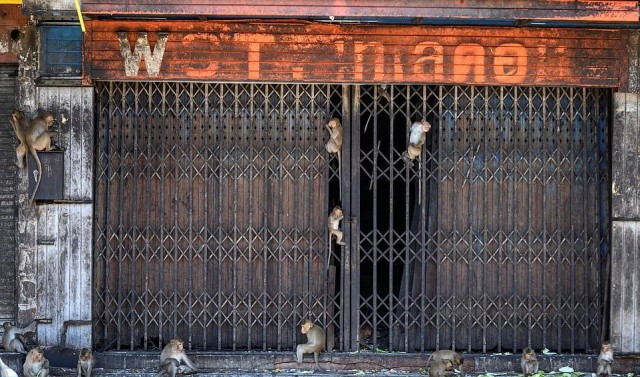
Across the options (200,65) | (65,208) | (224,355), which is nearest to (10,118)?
(65,208)

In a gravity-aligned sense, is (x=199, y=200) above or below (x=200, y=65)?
below

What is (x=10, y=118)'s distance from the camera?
10.0 meters

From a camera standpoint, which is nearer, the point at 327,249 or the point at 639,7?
the point at 639,7

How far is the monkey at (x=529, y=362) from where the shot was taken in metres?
9.46

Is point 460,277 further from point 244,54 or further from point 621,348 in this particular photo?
point 244,54

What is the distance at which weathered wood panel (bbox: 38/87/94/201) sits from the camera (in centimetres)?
988

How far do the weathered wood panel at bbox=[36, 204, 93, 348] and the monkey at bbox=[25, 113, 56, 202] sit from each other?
1.19ft

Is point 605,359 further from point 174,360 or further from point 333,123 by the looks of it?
point 174,360

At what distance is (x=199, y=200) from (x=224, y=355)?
5.12 feet

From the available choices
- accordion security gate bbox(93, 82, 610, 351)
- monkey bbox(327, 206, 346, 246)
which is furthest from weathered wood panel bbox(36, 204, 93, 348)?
monkey bbox(327, 206, 346, 246)

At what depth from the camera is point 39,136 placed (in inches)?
Result: 383

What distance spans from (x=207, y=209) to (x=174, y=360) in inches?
63.0

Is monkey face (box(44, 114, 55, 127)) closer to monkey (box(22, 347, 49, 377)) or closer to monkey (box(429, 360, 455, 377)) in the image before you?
monkey (box(22, 347, 49, 377))

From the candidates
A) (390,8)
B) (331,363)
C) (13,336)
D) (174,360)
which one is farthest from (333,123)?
(13,336)
